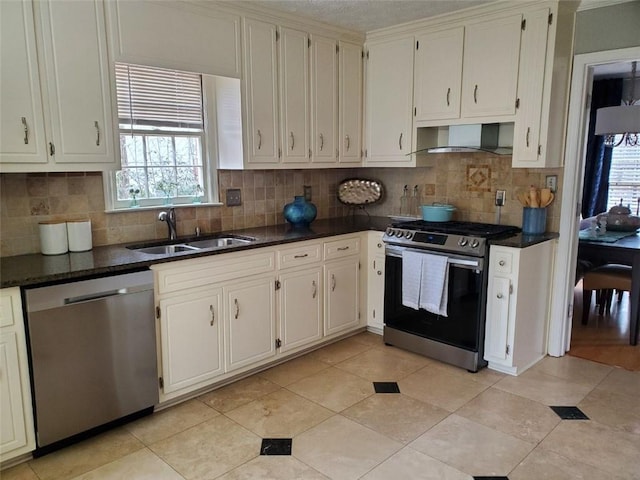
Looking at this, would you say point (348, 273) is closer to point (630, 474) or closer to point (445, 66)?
point (445, 66)

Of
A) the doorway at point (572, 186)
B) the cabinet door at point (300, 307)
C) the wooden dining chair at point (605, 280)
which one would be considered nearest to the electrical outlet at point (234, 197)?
the cabinet door at point (300, 307)

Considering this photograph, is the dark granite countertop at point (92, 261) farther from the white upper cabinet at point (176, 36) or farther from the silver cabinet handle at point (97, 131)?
the white upper cabinet at point (176, 36)

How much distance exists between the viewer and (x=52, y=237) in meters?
2.57

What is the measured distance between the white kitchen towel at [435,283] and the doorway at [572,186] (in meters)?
0.88

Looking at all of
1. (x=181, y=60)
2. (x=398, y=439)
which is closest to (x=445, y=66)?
(x=181, y=60)

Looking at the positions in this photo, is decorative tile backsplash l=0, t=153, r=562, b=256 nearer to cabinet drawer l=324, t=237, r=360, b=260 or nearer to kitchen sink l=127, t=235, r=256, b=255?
kitchen sink l=127, t=235, r=256, b=255

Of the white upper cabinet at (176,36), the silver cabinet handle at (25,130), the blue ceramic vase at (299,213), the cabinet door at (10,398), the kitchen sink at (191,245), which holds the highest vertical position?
the white upper cabinet at (176,36)

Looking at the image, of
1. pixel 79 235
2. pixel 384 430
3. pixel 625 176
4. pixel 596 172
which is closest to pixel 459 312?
pixel 384 430

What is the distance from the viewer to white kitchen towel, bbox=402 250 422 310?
131 inches

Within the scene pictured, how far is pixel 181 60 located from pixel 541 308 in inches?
115

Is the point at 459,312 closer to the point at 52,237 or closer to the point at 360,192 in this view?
the point at 360,192

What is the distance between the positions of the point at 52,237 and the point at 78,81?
839 mm

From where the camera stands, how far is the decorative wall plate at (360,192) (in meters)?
4.23

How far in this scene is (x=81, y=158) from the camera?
2.49 m
